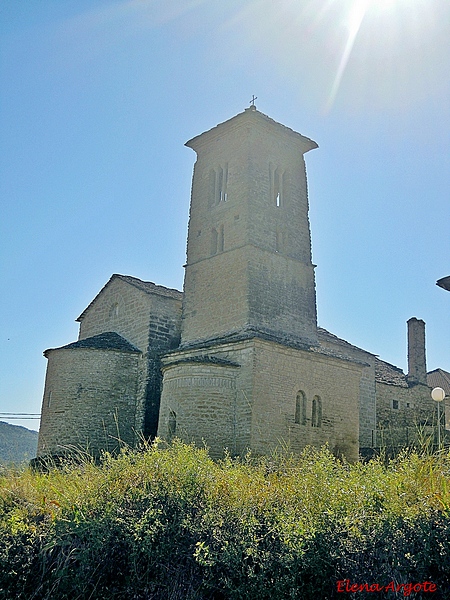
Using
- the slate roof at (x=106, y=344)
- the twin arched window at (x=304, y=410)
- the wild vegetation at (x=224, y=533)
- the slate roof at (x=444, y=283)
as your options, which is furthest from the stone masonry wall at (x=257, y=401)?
the wild vegetation at (x=224, y=533)

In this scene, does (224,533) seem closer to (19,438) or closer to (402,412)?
(19,438)

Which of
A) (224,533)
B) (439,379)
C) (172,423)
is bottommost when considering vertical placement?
(224,533)

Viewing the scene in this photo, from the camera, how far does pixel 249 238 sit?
20.2 metres

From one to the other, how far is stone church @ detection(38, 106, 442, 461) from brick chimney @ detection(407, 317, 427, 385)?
5833 mm

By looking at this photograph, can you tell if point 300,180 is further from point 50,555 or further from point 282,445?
point 50,555

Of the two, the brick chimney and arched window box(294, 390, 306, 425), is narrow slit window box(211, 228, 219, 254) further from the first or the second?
the brick chimney

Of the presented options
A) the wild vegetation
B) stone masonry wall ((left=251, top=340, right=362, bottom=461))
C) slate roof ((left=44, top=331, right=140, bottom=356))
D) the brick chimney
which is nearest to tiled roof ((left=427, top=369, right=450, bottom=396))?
the brick chimney

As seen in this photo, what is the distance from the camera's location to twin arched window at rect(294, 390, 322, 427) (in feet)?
61.4

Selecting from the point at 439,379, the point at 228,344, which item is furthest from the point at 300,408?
the point at 439,379

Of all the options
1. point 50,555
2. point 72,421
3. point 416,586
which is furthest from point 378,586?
point 72,421

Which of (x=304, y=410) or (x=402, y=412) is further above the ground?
(x=402, y=412)

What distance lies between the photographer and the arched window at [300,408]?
1870 cm

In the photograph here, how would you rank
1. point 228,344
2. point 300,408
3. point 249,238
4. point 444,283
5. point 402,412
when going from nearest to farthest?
point 444,283, point 228,344, point 300,408, point 249,238, point 402,412

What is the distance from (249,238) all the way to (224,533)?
1396 cm
